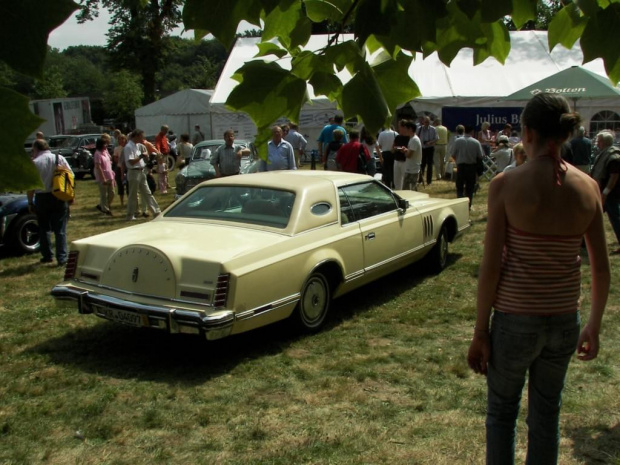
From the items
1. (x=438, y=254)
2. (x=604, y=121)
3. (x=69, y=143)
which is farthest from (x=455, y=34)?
(x=69, y=143)

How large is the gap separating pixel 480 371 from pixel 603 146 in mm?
6925

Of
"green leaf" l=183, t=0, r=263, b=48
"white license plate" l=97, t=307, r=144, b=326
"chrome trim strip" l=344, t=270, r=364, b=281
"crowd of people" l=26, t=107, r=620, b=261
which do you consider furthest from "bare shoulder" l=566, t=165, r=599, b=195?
"crowd of people" l=26, t=107, r=620, b=261

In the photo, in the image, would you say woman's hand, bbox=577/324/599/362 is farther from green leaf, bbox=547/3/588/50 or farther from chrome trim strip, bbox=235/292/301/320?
chrome trim strip, bbox=235/292/301/320

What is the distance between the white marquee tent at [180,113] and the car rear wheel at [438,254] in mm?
21291

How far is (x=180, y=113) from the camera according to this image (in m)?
29.9

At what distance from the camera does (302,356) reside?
5.79 m

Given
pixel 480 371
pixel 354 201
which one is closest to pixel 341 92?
pixel 480 371

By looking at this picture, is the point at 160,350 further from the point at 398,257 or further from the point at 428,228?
the point at 428,228

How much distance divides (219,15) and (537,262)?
1.70 m

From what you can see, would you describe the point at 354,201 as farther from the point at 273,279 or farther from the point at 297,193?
the point at 273,279

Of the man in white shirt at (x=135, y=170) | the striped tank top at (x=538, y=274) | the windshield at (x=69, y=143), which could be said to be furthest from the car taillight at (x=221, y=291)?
the windshield at (x=69, y=143)

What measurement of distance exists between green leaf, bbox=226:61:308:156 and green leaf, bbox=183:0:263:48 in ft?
0.56

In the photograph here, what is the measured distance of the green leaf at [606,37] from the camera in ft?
6.45

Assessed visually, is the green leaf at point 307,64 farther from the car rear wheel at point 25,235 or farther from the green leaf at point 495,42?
the car rear wheel at point 25,235
